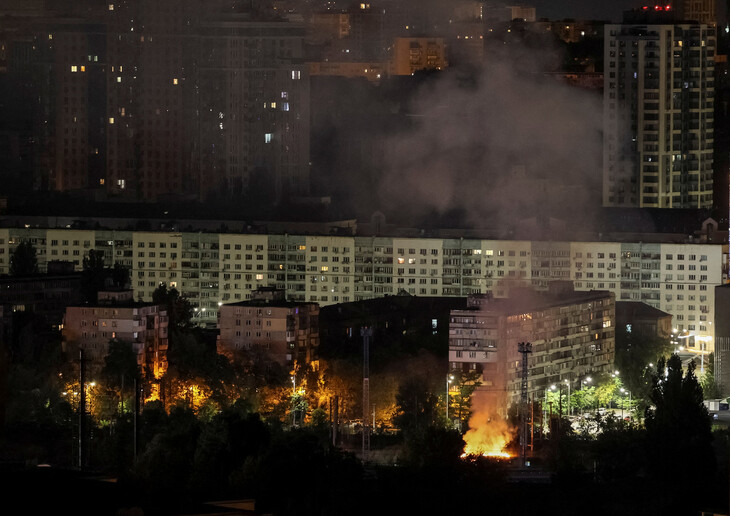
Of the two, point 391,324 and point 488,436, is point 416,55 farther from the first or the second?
point 488,436

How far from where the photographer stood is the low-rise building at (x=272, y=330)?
17.4 metres

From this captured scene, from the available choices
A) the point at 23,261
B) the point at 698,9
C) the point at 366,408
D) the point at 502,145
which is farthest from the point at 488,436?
the point at 698,9

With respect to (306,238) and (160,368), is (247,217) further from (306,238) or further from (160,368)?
(160,368)

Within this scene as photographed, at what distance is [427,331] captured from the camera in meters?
19.3

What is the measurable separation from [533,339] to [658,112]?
11.7 meters

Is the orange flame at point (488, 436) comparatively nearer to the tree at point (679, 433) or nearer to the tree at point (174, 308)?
the tree at point (679, 433)

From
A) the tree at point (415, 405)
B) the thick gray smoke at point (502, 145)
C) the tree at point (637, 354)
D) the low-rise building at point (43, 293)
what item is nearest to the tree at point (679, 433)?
the tree at point (415, 405)

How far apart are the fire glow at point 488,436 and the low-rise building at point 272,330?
240 centimetres

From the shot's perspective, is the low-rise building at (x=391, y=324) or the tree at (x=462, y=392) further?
the low-rise building at (x=391, y=324)

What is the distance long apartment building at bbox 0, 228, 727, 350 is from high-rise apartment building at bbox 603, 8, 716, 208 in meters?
5.59

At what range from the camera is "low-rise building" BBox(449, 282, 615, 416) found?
16.5 metres

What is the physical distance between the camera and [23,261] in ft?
75.5

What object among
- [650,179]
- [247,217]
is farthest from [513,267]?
[650,179]

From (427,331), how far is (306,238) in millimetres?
4746
